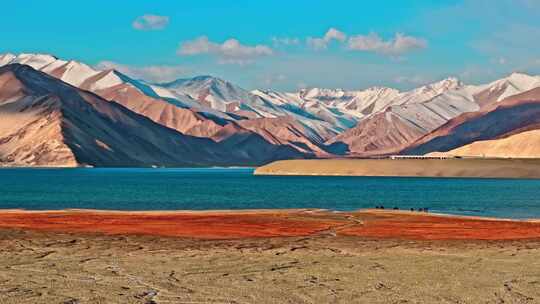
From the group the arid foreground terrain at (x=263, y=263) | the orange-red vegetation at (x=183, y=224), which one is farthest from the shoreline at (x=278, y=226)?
Result: the arid foreground terrain at (x=263, y=263)

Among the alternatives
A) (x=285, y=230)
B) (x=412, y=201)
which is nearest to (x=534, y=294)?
(x=285, y=230)

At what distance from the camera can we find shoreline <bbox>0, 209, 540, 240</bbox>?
55031mm

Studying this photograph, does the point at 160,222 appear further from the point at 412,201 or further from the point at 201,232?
the point at 412,201

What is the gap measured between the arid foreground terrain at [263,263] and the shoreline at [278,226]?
0.14m

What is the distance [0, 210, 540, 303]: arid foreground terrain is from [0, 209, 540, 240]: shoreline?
0.45ft

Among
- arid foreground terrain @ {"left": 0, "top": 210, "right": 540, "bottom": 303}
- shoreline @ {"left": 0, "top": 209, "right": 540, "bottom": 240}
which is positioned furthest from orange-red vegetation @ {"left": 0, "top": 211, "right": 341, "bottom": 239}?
arid foreground terrain @ {"left": 0, "top": 210, "right": 540, "bottom": 303}

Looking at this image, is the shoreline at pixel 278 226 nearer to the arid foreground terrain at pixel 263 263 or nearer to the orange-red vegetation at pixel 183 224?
the orange-red vegetation at pixel 183 224

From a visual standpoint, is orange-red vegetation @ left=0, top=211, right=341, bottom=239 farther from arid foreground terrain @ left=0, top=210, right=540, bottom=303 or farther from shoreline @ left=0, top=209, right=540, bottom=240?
arid foreground terrain @ left=0, top=210, right=540, bottom=303

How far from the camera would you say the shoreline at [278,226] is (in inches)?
2167

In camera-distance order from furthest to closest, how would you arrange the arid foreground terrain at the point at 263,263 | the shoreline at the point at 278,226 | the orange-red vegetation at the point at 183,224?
the orange-red vegetation at the point at 183,224 < the shoreline at the point at 278,226 < the arid foreground terrain at the point at 263,263

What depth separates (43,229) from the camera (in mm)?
56406

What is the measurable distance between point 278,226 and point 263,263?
86.3ft

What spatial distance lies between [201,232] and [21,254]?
58.6 feet

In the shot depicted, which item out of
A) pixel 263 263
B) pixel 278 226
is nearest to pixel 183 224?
pixel 278 226
